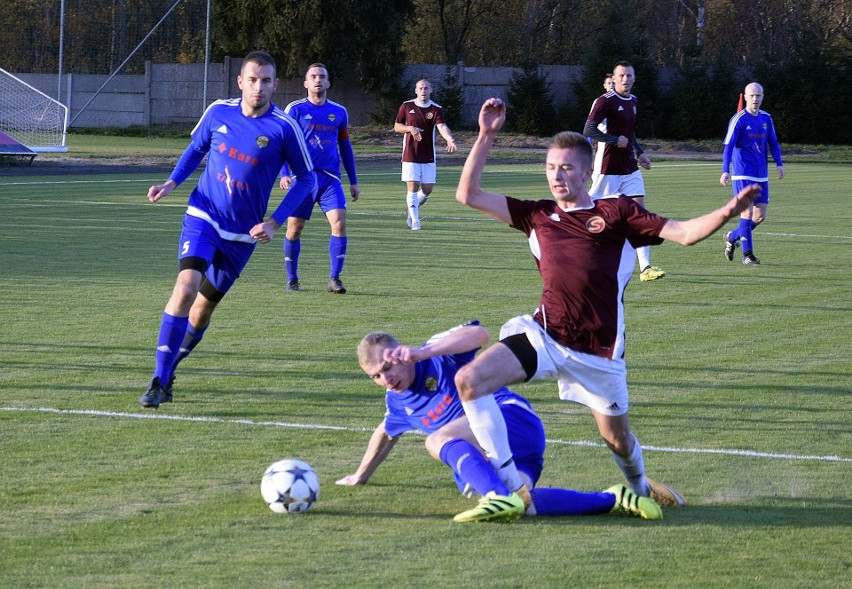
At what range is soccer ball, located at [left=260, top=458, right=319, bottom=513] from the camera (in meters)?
5.12

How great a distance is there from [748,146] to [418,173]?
507cm

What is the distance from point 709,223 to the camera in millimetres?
4730

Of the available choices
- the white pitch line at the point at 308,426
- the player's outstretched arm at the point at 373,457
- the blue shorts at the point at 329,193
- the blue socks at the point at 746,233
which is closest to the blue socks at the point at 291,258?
the blue shorts at the point at 329,193

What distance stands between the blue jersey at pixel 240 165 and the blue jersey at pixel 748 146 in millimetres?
9128

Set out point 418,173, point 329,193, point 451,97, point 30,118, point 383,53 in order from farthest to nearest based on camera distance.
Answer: point 451,97
point 383,53
point 30,118
point 418,173
point 329,193

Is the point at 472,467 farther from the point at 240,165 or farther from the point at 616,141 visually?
the point at 616,141

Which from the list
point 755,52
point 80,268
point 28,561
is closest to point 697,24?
point 755,52

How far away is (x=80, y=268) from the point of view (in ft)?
43.9

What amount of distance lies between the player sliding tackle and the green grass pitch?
36cm

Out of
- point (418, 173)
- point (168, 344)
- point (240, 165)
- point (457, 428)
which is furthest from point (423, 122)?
point (457, 428)

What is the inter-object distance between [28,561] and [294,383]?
3.52 meters

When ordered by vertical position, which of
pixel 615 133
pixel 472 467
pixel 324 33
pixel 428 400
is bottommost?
pixel 472 467

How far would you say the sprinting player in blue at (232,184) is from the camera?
7.59m

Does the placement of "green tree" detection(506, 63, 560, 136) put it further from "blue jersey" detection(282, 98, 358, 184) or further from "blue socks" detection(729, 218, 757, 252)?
"blue jersey" detection(282, 98, 358, 184)
